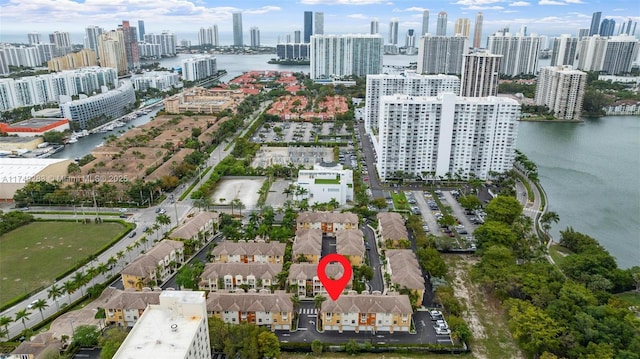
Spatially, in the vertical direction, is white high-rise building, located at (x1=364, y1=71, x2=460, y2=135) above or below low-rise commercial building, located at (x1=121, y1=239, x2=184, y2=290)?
above

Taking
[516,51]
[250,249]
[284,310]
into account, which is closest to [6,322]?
[250,249]

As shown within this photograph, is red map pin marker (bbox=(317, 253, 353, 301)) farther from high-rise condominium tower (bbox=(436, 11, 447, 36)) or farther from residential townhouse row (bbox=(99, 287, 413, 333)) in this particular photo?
high-rise condominium tower (bbox=(436, 11, 447, 36))

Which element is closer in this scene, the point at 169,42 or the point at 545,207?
the point at 545,207

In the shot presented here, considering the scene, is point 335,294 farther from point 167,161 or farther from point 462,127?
point 167,161

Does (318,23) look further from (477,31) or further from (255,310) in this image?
(255,310)

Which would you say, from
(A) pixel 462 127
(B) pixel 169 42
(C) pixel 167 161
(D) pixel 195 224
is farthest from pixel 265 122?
(B) pixel 169 42

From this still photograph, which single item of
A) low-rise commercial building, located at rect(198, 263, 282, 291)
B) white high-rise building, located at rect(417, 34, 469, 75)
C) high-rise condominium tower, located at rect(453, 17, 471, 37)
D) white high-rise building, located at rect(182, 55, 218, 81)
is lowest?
low-rise commercial building, located at rect(198, 263, 282, 291)

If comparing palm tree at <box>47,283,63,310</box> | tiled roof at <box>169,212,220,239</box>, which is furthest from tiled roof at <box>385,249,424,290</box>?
palm tree at <box>47,283,63,310</box>

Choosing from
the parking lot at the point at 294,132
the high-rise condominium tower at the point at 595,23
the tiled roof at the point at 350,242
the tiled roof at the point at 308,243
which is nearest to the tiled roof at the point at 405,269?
the tiled roof at the point at 350,242
